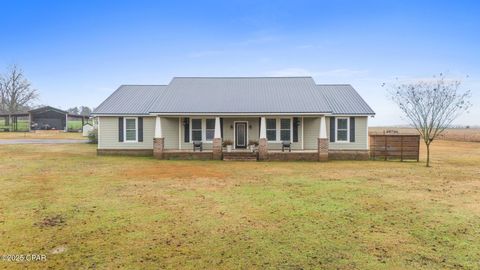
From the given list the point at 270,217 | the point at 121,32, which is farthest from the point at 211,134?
the point at 270,217

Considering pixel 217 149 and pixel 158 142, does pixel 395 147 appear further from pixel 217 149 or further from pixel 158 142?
pixel 158 142

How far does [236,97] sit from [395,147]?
36.1 feet

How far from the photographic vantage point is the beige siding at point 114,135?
880 inches

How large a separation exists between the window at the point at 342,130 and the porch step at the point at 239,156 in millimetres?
6002

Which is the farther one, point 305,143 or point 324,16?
point 324,16

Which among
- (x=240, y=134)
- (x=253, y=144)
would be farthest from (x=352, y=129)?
(x=240, y=134)

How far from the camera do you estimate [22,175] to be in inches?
535

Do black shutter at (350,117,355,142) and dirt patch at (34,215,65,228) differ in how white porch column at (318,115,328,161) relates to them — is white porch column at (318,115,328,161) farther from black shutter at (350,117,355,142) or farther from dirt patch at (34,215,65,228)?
dirt patch at (34,215,65,228)

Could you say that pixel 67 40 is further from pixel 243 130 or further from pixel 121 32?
pixel 243 130

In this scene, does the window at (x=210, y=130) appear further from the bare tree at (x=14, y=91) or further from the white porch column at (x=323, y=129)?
the bare tree at (x=14, y=91)

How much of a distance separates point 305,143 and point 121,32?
60.2 ft

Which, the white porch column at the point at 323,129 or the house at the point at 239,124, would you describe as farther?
the house at the point at 239,124

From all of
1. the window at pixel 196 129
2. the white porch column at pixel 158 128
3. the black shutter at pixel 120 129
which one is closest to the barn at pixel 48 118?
the black shutter at pixel 120 129

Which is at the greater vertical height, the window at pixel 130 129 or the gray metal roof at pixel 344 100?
the gray metal roof at pixel 344 100
